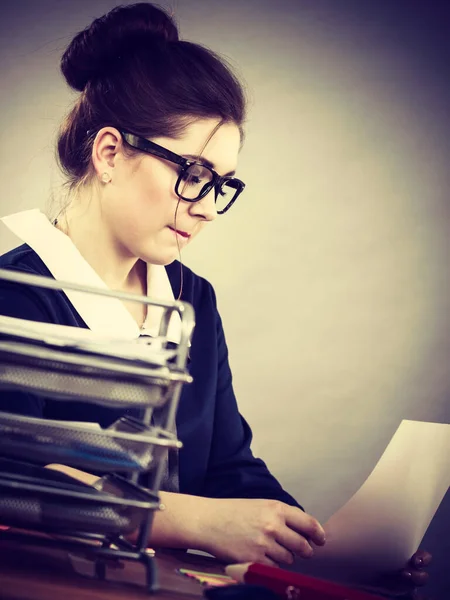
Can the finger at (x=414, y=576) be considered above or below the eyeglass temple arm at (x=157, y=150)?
below

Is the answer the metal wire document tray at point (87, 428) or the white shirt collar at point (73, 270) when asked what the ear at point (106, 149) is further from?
the metal wire document tray at point (87, 428)

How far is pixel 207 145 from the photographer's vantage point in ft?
4.02

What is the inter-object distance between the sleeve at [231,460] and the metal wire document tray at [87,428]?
2.21 feet

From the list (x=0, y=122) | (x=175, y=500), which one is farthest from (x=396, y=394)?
(x=0, y=122)

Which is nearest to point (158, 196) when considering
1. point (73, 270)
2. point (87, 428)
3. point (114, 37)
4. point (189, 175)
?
point (189, 175)

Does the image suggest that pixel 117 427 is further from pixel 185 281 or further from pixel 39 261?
pixel 185 281

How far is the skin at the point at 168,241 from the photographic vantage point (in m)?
0.95

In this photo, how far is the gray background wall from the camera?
69.9 inches

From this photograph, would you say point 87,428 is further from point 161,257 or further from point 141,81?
point 141,81

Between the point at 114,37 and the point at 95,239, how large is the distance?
0.37m

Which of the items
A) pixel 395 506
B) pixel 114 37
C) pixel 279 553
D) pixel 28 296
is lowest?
pixel 279 553

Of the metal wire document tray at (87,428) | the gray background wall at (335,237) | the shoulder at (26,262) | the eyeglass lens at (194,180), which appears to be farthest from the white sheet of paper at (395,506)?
the gray background wall at (335,237)

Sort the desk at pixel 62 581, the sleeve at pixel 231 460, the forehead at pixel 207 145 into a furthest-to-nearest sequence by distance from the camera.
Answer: the sleeve at pixel 231 460, the forehead at pixel 207 145, the desk at pixel 62 581

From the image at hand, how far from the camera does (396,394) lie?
1806mm
